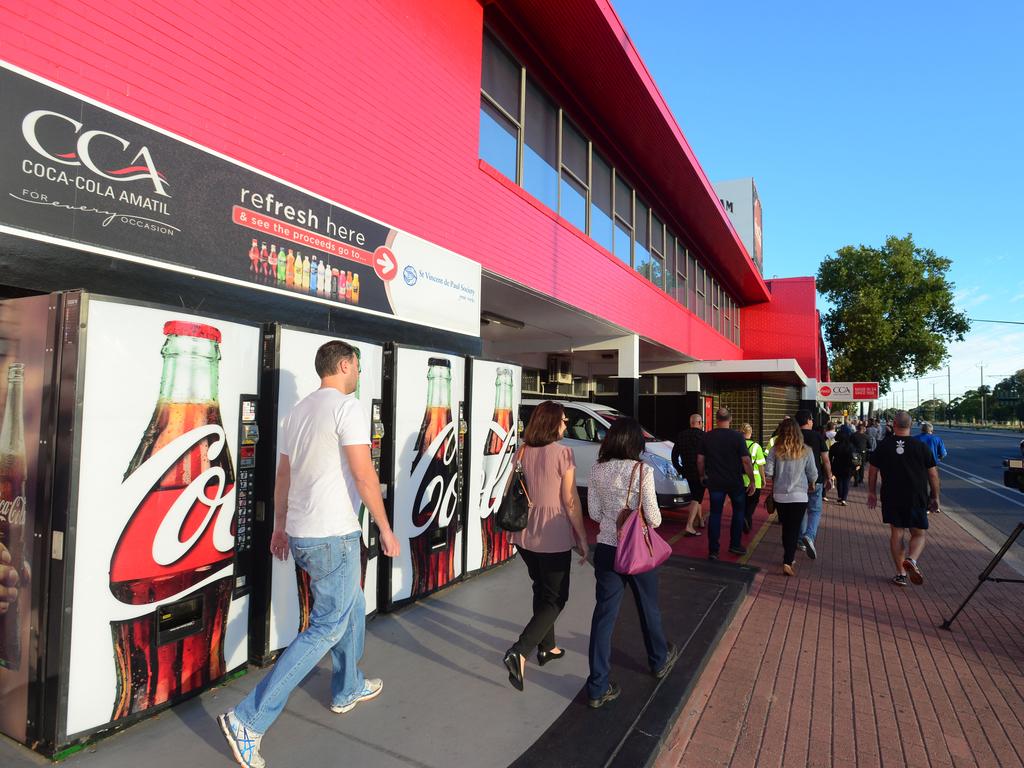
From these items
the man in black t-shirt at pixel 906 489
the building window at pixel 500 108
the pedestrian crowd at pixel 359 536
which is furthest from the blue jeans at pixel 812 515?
the building window at pixel 500 108

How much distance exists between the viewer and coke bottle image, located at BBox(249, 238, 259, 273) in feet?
14.6

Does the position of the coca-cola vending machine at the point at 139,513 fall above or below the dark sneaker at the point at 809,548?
above

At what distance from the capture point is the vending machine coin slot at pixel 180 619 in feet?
9.98

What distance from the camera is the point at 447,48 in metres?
6.71

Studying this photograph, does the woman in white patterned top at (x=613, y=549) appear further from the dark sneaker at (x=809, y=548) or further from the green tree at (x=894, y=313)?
the green tree at (x=894, y=313)

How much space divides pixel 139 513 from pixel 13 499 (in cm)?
60

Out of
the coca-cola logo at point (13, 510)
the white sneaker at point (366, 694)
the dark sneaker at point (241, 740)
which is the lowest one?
the white sneaker at point (366, 694)

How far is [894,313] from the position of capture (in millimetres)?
38500

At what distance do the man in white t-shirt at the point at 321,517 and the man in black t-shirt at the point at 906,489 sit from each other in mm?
5755

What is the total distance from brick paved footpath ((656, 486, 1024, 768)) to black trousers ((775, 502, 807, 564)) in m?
0.32

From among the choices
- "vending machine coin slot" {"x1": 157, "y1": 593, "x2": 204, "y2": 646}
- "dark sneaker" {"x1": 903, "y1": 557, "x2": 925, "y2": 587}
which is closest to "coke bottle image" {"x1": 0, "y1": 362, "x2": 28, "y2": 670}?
"vending machine coin slot" {"x1": 157, "y1": 593, "x2": 204, "y2": 646}

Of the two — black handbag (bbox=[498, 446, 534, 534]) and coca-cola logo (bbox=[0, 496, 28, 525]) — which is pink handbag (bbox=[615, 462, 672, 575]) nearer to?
black handbag (bbox=[498, 446, 534, 534])

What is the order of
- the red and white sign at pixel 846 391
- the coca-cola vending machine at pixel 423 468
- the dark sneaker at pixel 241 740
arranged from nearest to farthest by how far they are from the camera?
the dark sneaker at pixel 241 740
the coca-cola vending machine at pixel 423 468
the red and white sign at pixel 846 391

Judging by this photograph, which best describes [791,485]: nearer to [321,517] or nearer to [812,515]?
[812,515]
